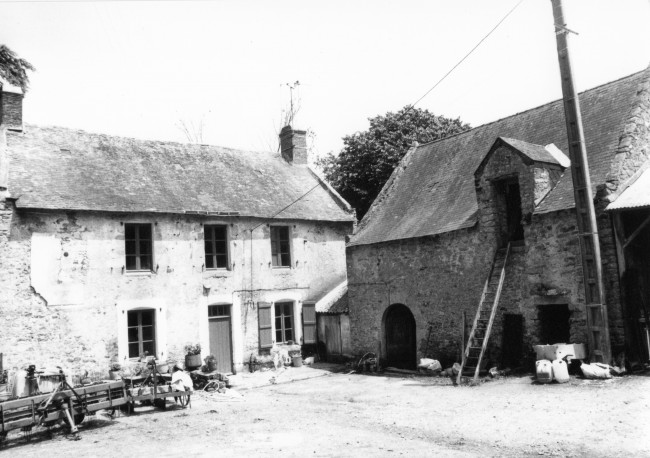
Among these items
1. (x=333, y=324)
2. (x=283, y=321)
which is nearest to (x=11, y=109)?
(x=283, y=321)

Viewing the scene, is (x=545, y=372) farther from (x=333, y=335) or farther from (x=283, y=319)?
(x=283, y=319)

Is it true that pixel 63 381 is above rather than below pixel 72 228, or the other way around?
below

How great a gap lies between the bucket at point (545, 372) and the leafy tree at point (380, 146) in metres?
18.1

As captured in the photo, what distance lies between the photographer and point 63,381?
424 inches

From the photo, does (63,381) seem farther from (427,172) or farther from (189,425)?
(427,172)

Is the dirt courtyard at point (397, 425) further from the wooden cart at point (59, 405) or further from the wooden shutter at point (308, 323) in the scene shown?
the wooden shutter at point (308, 323)

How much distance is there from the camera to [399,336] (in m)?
18.0

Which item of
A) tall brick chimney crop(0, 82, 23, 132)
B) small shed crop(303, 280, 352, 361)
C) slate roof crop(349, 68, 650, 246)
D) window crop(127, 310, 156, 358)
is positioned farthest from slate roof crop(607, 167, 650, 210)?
tall brick chimney crop(0, 82, 23, 132)

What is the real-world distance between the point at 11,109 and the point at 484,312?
16780mm

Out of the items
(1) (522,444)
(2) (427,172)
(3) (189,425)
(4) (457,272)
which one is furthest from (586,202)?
(3) (189,425)

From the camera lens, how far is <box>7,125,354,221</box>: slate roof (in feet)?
55.6

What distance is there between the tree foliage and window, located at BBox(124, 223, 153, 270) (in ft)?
24.9

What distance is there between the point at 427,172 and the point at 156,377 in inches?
461

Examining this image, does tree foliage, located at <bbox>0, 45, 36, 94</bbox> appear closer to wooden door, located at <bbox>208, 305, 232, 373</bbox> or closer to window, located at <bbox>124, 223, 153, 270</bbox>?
window, located at <bbox>124, 223, 153, 270</bbox>
